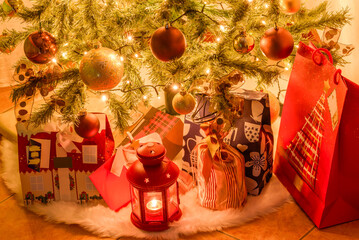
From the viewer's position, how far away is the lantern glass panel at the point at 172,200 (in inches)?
47.1

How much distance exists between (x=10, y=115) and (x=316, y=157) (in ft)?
4.62

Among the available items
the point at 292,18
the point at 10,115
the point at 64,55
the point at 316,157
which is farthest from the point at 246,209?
the point at 10,115

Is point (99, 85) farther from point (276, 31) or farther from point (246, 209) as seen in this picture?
point (246, 209)

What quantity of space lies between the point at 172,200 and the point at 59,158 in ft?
1.34

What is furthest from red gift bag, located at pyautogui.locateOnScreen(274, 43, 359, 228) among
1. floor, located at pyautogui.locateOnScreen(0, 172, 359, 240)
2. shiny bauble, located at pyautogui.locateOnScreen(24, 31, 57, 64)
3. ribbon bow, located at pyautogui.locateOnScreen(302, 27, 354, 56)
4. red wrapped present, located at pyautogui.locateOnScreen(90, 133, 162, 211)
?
shiny bauble, located at pyautogui.locateOnScreen(24, 31, 57, 64)

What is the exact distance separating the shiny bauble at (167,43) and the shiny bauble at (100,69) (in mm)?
115

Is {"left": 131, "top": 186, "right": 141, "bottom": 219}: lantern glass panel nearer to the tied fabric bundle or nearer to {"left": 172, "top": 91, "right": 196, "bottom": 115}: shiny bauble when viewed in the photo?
the tied fabric bundle

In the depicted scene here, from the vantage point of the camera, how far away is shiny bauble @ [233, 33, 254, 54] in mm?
1056

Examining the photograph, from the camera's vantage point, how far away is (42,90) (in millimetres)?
1073

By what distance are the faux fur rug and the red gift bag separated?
99 millimetres

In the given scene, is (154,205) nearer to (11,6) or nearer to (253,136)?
(253,136)

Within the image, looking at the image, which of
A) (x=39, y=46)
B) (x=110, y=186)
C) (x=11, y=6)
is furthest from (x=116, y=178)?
(x=11, y=6)

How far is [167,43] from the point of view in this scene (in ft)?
3.03

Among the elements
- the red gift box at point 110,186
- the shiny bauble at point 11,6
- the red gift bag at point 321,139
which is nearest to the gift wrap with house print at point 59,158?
the red gift box at point 110,186
